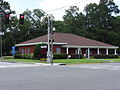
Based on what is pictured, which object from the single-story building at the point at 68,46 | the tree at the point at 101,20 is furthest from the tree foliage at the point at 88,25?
the single-story building at the point at 68,46

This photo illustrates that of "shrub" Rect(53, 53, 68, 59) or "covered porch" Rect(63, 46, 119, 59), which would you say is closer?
"shrub" Rect(53, 53, 68, 59)

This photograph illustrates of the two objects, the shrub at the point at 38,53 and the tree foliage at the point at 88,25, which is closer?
the shrub at the point at 38,53

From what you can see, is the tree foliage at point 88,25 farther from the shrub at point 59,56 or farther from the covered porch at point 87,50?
the shrub at point 59,56

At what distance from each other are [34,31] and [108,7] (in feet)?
90.0

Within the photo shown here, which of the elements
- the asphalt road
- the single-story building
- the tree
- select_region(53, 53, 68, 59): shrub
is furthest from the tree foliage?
the asphalt road

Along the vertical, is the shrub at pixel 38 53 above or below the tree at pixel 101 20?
below

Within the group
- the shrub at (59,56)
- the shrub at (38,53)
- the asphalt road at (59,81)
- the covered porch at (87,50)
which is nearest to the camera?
the asphalt road at (59,81)

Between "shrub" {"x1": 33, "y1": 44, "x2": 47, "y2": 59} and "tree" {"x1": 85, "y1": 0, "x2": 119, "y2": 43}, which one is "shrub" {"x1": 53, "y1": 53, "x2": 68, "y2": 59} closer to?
"shrub" {"x1": 33, "y1": 44, "x2": 47, "y2": 59}

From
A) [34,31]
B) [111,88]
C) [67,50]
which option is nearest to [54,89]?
[111,88]

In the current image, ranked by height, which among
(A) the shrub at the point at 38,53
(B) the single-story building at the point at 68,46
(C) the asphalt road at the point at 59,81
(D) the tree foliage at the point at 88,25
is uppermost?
(D) the tree foliage at the point at 88,25

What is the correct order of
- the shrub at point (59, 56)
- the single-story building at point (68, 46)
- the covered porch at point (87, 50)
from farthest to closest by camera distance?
the covered porch at point (87, 50) < the single-story building at point (68, 46) < the shrub at point (59, 56)

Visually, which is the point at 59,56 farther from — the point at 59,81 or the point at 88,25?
the point at 88,25

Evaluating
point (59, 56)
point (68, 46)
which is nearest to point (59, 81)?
point (59, 56)

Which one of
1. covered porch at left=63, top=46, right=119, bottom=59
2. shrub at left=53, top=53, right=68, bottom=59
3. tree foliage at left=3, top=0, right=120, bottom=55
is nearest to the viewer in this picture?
shrub at left=53, top=53, right=68, bottom=59
